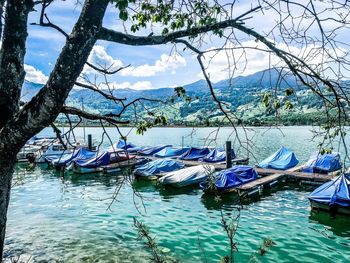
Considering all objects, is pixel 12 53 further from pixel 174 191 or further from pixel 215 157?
pixel 215 157

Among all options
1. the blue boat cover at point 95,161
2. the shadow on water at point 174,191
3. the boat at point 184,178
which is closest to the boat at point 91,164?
the blue boat cover at point 95,161

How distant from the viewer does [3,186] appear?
15.2ft

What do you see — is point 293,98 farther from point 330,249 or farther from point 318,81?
point 330,249

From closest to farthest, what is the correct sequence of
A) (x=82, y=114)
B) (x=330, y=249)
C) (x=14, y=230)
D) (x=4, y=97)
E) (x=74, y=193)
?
(x=4, y=97), (x=82, y=114), (x=330, y=249), (x=14, y=230), (x=74, y=193)

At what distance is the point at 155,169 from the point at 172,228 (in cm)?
1630

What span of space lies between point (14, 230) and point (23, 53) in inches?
680

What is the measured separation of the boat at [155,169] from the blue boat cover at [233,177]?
7726mm

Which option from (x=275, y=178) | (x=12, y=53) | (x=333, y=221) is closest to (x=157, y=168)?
(x=275, y=178)

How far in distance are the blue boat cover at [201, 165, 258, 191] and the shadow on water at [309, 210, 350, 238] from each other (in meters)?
6.95

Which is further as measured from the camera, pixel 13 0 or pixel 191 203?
pixel 191 203

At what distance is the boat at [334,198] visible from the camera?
2070 cm

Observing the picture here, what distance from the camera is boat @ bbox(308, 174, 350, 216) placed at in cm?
2070

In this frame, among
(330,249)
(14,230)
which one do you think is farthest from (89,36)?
(14,230)

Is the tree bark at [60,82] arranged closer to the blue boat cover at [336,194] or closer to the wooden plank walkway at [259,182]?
the blue boat cover at [336,194]
